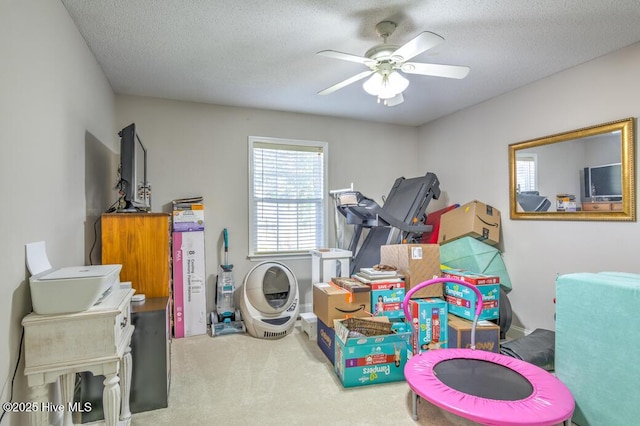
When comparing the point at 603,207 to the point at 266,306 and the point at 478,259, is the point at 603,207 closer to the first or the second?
the point at 478,259

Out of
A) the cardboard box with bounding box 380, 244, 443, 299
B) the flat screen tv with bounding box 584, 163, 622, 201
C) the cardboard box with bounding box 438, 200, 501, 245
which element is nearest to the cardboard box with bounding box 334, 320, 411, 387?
the cardboard box with bounding box 380, 244, 443, 299

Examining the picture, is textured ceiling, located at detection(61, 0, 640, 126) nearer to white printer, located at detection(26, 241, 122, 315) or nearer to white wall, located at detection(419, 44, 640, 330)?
white wall, located at detection(419, 44, 640, 330)

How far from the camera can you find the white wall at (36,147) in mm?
1408

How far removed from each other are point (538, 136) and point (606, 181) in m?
0.77

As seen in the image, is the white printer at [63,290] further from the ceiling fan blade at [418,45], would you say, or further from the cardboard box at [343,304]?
the ceiling fan blade at [418,45]

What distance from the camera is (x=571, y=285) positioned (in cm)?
→ 200

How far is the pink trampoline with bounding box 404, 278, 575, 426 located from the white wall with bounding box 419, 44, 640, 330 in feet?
4.32

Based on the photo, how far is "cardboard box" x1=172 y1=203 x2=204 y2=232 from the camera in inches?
141

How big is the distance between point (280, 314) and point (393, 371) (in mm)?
1448

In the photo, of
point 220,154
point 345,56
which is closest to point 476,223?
point 345,56

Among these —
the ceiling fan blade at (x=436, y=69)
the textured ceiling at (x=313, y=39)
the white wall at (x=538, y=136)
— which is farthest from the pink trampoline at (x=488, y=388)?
the textured ceiling at (x=313, y=39)

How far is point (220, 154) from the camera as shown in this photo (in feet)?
13.1

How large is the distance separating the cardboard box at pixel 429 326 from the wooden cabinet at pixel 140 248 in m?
2.04

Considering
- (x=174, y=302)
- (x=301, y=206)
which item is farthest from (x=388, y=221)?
(x=174, y=302)
